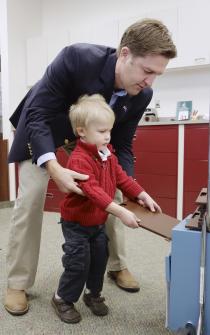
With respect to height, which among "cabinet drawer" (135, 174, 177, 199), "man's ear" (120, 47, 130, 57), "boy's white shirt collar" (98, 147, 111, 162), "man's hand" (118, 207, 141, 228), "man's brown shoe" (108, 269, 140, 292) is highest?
"man's ear" (120, 47, 130, 57)

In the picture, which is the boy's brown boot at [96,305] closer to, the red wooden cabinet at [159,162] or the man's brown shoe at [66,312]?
the man's brown shoe at [66,312]

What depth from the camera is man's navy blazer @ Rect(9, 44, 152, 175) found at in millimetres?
1107

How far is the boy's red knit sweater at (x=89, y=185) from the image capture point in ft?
3.32

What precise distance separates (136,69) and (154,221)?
46 cm

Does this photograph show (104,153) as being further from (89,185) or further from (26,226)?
(26,226)

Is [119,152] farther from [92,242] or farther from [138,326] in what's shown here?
[138,326]

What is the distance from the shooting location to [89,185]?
99 cm

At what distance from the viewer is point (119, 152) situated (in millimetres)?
1414

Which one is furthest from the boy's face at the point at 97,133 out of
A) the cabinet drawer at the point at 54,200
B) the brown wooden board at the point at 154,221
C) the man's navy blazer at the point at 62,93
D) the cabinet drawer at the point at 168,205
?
the cabinet drawer at the point at 54,200

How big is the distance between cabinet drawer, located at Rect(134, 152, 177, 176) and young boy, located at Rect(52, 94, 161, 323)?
1.63 metres

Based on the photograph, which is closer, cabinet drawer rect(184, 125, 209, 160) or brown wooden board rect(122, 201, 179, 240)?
brown wooden board rect(122, 201, 179, 240)

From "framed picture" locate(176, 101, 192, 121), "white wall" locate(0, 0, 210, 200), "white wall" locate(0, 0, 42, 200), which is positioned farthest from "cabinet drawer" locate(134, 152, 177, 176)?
"white wall" locate(0, 0, 42, 200)

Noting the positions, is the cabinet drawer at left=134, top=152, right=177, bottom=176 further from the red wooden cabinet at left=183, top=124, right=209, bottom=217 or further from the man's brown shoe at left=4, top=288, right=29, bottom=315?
the man's brown shoe at left=4, top=288, right=29, bottom=315

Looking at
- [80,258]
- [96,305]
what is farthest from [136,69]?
[96,305]
